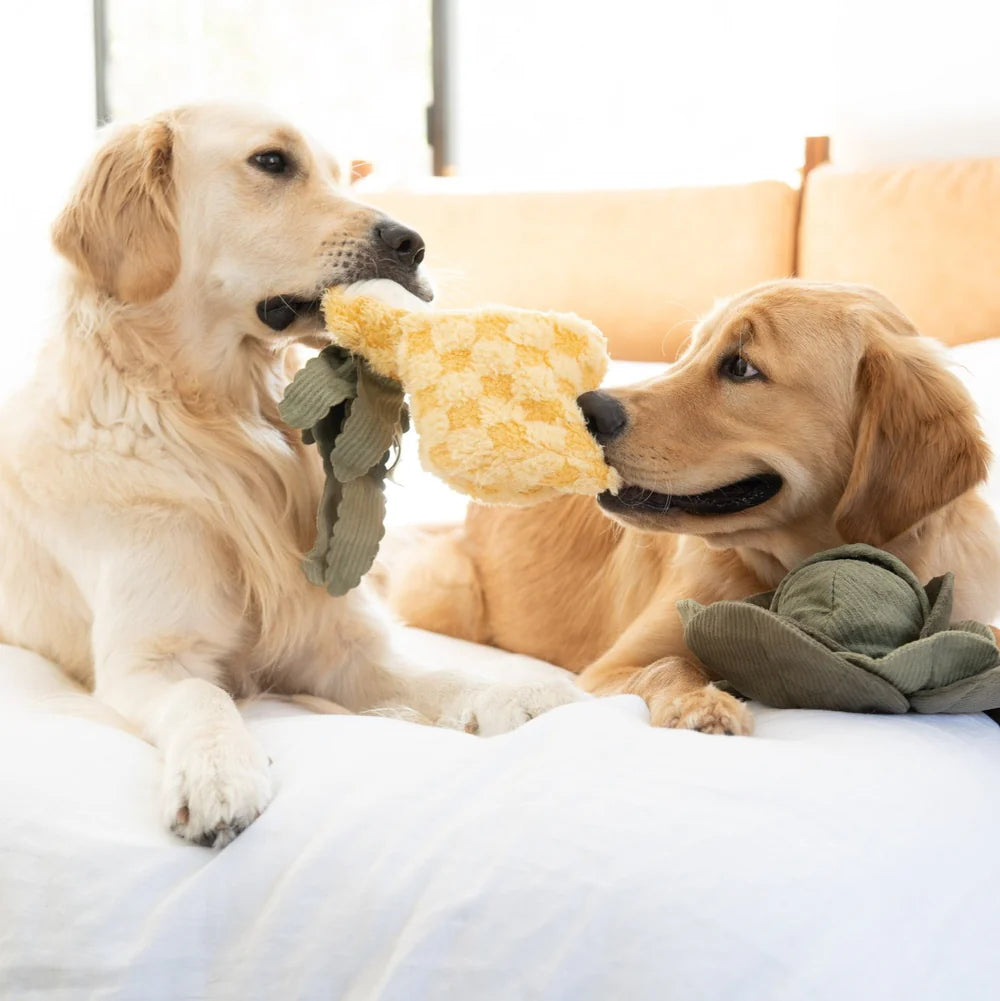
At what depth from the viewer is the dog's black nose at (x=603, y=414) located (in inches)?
57.3

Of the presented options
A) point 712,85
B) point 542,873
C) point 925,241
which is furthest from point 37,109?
point 542,873

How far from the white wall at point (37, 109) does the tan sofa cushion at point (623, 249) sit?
110 inches

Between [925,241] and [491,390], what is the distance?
79.6 inches

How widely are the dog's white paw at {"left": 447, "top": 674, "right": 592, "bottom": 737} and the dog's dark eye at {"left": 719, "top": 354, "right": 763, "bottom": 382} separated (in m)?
0.50

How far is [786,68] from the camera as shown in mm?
3855

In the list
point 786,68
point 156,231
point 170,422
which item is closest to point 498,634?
point 170,422

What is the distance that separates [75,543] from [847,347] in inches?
44.5

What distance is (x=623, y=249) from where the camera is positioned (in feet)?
11.0

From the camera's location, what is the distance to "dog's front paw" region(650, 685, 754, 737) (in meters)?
1.23

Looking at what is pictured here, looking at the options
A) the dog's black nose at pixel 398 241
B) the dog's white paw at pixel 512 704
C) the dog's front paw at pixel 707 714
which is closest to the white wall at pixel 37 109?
the dog's black nose at pixel 398 241

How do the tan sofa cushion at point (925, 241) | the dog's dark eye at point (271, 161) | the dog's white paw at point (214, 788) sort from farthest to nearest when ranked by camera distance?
the tan sofa cushion at point (925, 241), the dog's dark eye at point (271, 161), the dog's white paw at point (214, 788)

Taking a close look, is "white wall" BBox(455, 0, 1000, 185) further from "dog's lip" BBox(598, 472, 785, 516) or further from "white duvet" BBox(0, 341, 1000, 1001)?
"white duvet" BBox(0, 341, 1000, 1001)

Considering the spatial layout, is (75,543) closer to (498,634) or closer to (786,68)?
(498,634)

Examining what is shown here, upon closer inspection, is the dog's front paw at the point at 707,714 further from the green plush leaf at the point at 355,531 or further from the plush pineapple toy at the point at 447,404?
the green plush leaf at the point at 355,531
